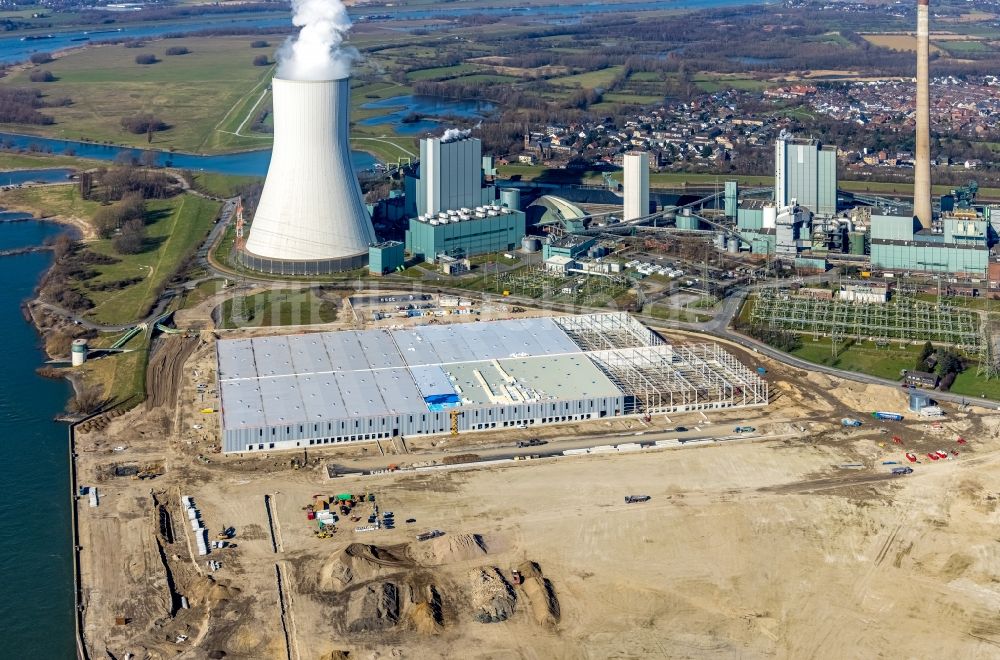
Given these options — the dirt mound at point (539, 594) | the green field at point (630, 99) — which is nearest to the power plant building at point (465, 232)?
the dirt mound at point (539, 594)

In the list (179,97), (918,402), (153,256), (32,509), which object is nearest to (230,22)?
(179,97)

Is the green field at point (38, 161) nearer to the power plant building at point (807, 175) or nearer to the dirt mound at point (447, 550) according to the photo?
the power plant building at point (807, 175)

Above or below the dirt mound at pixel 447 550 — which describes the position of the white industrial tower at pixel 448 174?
above

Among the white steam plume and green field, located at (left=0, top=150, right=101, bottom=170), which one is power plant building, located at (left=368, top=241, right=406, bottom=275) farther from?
green field, located at (left=0, top=150, right=101, bottom=170)

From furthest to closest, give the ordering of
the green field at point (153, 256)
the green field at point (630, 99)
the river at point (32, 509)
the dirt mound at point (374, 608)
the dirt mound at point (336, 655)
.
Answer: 1. the green field at point (630, 99)
2. the green field at point (153, 256)
3. the river at point (32, 509)
4. the dirt mound at point (374, 608)
5. the dirt mound at point (336, 655)

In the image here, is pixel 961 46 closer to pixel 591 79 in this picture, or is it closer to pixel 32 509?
pixel 591 79

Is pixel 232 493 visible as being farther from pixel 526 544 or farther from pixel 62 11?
pixel 62 11

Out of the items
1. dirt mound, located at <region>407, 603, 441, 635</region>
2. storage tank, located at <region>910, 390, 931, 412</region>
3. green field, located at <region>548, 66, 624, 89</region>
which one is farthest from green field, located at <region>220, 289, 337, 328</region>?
green field, located at <region>548, 66, 624, 89</region>
